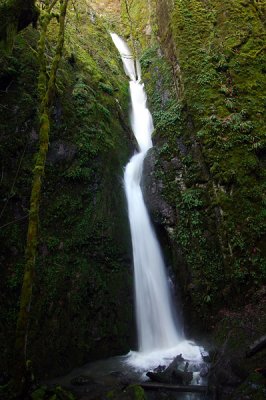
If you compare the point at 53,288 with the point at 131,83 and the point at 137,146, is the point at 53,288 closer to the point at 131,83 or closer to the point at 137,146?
the point at 137,146

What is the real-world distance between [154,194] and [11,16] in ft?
20.9

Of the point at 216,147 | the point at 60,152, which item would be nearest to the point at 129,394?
the point at 60,152

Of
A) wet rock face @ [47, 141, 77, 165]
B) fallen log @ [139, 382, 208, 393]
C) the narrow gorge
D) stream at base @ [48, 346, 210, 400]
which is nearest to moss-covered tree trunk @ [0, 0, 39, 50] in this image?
the narrow gorge

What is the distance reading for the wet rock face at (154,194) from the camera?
1005cm

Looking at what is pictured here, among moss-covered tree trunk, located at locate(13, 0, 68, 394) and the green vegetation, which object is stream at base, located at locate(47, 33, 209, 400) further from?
Result: moss-covered tree trunk, located at locate(13, 0, 68, 394)

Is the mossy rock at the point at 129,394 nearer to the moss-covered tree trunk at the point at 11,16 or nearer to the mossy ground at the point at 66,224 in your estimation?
the mossy ground at the point at 66,224

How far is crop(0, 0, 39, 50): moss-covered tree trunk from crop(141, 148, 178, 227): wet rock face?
5.81 m

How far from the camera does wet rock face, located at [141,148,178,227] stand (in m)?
10.0

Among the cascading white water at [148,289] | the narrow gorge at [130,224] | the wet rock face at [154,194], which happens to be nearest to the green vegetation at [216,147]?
the narrow gorge at [130,224]

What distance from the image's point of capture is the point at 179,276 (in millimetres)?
9297

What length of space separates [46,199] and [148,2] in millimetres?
18663

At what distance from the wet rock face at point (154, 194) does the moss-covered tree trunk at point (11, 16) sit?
5.81 meters

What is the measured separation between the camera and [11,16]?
6953mm

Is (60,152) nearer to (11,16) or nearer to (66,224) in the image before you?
(66,224)
